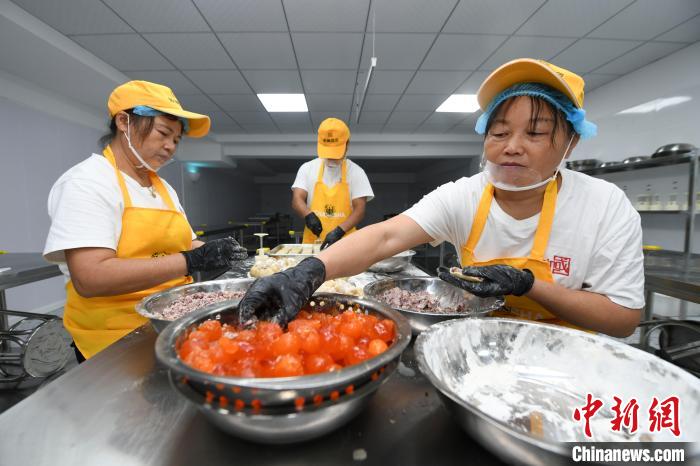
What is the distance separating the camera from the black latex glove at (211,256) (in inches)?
58.0

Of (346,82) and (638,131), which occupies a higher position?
(346,82)

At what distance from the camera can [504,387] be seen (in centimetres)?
78

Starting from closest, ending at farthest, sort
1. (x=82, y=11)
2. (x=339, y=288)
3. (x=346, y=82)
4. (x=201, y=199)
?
(x=339, y=288) < (x=82, y=11) < (x=346, y=82) < (x=201, y=199)

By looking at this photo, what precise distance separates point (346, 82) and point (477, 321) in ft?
15.9

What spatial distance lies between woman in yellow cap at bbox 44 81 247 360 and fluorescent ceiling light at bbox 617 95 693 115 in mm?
5780

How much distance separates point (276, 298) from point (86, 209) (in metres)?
1.00

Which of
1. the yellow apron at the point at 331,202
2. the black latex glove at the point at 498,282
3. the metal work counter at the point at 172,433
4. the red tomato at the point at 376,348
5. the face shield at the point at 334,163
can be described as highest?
the face shield at the point at 334,163

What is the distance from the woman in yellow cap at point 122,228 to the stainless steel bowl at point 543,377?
47.0 inches

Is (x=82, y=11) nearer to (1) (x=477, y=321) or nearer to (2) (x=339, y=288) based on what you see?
(2) (x=339, y=288)

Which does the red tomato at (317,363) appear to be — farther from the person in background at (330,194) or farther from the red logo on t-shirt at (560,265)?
the person in background at (330,194)

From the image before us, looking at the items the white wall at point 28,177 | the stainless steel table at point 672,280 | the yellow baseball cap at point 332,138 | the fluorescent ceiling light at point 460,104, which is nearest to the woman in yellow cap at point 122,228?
the yellow baseball cap at point 332,138

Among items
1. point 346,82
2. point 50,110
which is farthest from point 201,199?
point 346,82

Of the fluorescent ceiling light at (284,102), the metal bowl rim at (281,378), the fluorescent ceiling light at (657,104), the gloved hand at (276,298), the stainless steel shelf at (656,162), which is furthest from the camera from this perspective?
the fluorescent ceiling light at (284,102)

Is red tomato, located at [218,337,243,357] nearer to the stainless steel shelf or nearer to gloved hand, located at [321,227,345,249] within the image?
gloved hand, located at [321,227,345,249]
